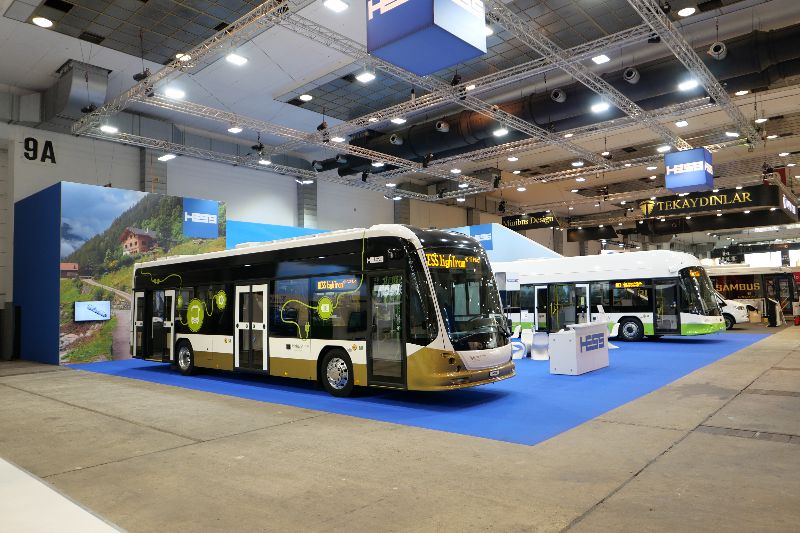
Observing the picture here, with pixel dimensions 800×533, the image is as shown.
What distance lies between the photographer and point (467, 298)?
866cm

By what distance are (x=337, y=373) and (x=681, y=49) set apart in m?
9.26

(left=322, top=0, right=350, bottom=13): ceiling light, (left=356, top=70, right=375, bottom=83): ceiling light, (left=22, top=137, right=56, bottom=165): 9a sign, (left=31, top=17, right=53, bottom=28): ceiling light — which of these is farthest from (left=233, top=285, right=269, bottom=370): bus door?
(left=22, top=137, right=56, bottom=165): 9a sign

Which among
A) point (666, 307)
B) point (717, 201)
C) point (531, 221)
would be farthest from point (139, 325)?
point (717, 201)

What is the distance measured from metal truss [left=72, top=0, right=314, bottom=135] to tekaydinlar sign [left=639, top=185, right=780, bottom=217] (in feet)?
52.4

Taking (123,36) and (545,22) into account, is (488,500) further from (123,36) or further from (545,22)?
(123,36)

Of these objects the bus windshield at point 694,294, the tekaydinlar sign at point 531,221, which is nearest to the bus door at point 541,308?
the bus windshield at point 694,294

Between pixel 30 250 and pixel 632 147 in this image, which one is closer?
pixel 30 250

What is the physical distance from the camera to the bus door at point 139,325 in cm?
1406

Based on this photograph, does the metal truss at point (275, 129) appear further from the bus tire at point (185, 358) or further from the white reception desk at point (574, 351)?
the white reception desk at point (574, 351)

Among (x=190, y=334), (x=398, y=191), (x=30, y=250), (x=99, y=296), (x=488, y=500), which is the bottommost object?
(x=488, y=500)

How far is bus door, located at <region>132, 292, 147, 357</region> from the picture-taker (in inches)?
554

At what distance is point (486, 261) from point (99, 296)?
480 inches

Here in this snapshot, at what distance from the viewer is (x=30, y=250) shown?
16.4 metres

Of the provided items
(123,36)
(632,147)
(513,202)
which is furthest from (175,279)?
(513,202)
